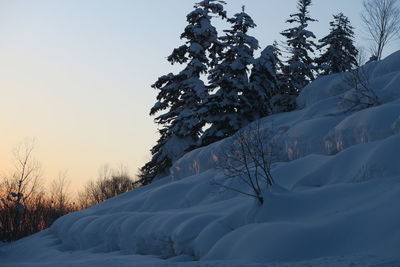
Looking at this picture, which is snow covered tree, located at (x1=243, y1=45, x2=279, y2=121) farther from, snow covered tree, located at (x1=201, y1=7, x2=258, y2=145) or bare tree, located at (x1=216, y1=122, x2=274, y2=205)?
bare tree, located at (x1=216, y1=122, x2=274, y2=205)

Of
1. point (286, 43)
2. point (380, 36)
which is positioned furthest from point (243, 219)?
point (380, 36)

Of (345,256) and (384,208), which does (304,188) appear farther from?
(345,256)

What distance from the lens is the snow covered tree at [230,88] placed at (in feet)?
75.5

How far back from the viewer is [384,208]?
816cm

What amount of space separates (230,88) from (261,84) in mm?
1910

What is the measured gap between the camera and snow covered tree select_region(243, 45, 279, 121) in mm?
23672

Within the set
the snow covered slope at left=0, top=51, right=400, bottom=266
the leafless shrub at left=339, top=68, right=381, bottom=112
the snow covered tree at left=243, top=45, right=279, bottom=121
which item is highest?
the snow covered tree at left=243, top=45, right=279, bottom=121

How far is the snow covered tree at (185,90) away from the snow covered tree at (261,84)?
288cm

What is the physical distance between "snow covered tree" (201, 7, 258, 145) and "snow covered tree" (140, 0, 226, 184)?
1.55 meters

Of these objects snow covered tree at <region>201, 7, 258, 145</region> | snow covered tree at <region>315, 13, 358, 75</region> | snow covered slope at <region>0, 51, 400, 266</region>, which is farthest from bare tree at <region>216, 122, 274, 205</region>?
snow covered tree at <region>315, 13, 358, 75</region>

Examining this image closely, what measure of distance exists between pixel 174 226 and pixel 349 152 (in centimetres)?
491

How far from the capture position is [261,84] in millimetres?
24156

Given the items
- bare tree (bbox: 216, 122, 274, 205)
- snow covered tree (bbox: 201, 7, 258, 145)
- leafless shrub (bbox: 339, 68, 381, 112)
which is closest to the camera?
bare tree (bbox: 216, 122, 274, 205)

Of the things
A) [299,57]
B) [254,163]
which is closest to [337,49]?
[299,57]
